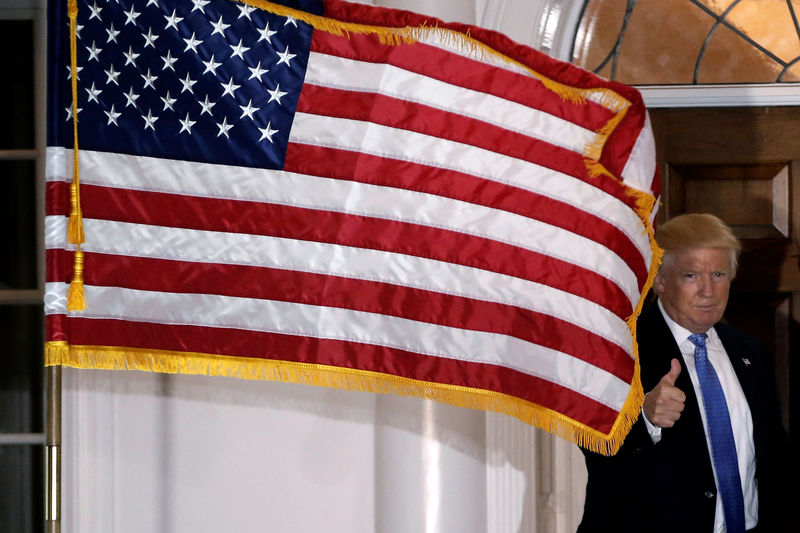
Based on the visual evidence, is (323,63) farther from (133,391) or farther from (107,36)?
(133,391)

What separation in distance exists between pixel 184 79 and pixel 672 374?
147cm

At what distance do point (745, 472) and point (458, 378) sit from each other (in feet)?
2.70

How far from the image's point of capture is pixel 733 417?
246cm

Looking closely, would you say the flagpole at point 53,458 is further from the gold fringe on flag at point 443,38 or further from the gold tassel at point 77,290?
the gold fringe on flag at point 443,38

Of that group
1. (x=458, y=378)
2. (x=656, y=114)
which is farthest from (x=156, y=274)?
(x=656, y=114)

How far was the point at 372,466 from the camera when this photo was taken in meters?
3.25

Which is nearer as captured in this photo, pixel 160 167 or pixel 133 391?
pixel 160 167

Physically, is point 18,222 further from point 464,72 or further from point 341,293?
point 464,72

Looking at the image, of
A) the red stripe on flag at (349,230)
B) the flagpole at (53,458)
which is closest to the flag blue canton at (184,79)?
the red stripe on flag at (349,230)

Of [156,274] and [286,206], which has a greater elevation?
[286,206]

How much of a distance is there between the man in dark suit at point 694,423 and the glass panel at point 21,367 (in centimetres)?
211

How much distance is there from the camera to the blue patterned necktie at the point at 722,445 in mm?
2355

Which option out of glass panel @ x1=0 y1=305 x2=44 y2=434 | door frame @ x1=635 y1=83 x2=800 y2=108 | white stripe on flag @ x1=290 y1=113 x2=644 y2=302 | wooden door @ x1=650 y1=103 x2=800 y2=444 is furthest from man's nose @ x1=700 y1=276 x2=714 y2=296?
glass panel @ x1=0 y1=305 x2=44 y2=434

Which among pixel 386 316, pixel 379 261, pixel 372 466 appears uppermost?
pixel 379 261
